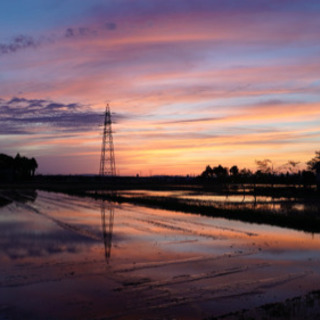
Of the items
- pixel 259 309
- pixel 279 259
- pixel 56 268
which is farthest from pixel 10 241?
pixel 259 309

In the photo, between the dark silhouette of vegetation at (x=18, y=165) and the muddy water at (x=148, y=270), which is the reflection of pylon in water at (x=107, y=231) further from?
the dark silhouette of vegetation at (x=18, y=165)

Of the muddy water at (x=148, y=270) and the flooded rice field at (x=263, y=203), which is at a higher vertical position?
the flooded rice field at (x=263, y=203)

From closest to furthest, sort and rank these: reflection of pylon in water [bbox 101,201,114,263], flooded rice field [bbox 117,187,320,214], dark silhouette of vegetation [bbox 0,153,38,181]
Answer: reflection of pylon in water [bbox 101,201,114,263], flooded rice field [bbox 117,187,320,214], dark silhouette of vegetation [bbox 0,153,38,181]

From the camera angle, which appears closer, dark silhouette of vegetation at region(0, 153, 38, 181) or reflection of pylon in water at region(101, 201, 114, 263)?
reflection of pylon in water at region(101, 201, 114, 263)

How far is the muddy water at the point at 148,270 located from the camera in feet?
28.7

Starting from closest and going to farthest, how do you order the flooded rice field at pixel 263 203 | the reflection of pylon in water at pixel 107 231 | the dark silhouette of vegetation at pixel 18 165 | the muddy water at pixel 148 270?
the muddy water at pixel 148 270, the reflection of pylon in water at pixel 107 231, the flooded rice field at pixel 263 203, the dark silhouette of vegetation at pixel 18 165

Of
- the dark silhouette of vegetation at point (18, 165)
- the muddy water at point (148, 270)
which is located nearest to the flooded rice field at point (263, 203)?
the muddy water at point (148, 270)

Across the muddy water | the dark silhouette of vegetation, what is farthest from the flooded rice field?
the dark silhouette of vegetation

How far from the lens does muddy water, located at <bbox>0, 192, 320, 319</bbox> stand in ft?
28.7

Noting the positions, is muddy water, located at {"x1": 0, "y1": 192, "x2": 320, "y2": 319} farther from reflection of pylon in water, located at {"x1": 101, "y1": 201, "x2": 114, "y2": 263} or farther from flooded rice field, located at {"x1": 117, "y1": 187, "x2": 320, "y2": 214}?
flooded rice field, located at {"x1": 117, "y1": 187, "x2": 320, "y2": 214}

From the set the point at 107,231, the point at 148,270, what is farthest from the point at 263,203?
the point at 148,270

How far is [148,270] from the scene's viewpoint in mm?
11875

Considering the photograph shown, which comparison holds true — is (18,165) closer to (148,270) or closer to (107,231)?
(107,231)

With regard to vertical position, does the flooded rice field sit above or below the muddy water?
above
